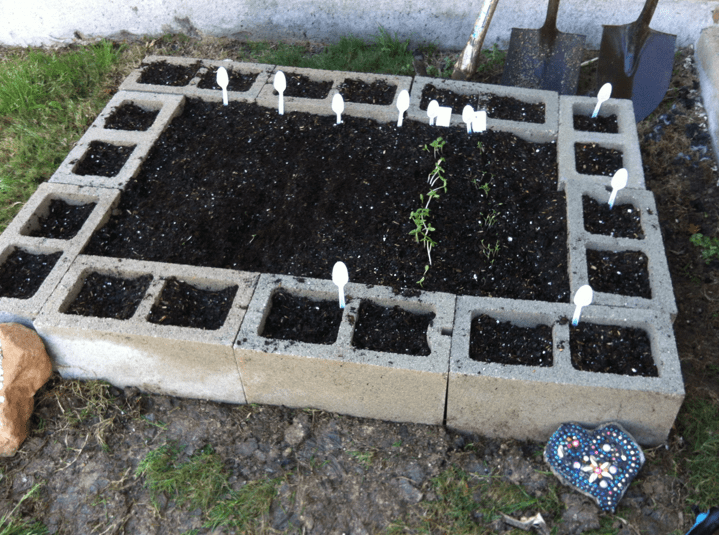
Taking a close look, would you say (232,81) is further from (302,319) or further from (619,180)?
(619,180)

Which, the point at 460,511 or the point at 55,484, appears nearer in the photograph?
the point at 460,511

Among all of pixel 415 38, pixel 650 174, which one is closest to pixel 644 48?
pixel 650 174

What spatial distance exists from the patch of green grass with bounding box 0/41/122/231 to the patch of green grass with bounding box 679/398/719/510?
3.66 meters

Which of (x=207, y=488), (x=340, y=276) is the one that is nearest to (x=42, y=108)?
(x=340, y=276)

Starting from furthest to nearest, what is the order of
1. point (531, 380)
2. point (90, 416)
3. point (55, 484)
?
1. point (90, 416)
2. point (55, 484)
3. point (531, 380)

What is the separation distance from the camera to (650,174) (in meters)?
3.54

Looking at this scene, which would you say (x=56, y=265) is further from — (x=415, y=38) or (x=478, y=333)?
(x=415, y=38)

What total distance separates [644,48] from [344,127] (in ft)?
6.93

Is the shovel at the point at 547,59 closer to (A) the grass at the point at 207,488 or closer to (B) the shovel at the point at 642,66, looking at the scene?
(B) the shovel at the point at 642,66

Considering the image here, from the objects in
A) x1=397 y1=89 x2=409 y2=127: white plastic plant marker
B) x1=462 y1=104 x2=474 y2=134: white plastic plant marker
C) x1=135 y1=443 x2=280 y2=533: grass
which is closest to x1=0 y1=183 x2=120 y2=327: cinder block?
x1=135 y1=443 x2=280 y2=533: grass

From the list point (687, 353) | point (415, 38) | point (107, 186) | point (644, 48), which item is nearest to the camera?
point (687, 353)

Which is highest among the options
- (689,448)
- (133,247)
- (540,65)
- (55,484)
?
(540,65)

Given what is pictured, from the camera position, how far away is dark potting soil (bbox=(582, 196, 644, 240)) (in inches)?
106

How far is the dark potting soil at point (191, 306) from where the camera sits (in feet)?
7.95
